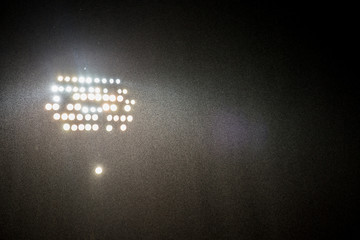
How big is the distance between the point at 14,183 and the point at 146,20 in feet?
7.58

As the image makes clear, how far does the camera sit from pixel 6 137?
2721 mm

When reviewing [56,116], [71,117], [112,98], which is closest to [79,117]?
[71,117]

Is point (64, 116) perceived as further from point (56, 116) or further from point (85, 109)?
point (85, 109)

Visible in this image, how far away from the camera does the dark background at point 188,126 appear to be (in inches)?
110

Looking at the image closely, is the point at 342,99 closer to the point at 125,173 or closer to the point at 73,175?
the point at 125,173

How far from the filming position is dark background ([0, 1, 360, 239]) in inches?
110

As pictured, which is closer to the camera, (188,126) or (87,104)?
(87,104)

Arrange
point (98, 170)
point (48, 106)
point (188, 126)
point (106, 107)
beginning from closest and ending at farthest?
point (48, 106) < point (106, 107) < point (98, 170) < point (188, 126)

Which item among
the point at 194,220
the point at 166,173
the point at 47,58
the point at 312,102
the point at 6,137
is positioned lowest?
the point at 194,220

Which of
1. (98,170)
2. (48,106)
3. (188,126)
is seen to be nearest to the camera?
(48,106)

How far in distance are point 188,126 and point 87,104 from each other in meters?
1.25

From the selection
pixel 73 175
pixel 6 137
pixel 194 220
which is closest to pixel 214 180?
pixel 194 220

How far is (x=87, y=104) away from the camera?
270cm

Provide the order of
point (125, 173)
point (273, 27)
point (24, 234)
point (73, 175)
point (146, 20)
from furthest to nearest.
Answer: point (273, 27)
point (146, 20)
point (125, 173)
point (73, 175)
point (24, 234)
